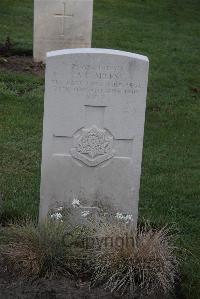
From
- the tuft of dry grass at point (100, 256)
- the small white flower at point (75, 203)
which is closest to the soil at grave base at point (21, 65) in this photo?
the small white flower at point (75, 203)

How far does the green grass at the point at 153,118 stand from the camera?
7008 millimetres

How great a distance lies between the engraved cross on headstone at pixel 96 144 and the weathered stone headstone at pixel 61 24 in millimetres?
7216

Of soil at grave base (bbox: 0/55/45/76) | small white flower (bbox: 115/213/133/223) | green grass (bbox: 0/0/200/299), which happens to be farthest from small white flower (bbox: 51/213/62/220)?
soil at grave base (bbox: 0/55/45/76)

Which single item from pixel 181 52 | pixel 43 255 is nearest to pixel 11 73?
pixel 181 52

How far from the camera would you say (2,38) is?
14.9 m

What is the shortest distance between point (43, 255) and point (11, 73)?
23.7 ft

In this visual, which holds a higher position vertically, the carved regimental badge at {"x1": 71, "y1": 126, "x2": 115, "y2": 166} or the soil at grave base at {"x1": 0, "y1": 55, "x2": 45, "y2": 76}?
the soil at grave base at {"x1": 0, "y1": 55, "x2": 45, "y2": 76}

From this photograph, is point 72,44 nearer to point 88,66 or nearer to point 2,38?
point 2,38

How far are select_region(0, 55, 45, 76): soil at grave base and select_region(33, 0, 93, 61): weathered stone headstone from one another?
225mm

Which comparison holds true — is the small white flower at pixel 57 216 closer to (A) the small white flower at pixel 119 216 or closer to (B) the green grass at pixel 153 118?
(A) the small white flower at pixel 119 216

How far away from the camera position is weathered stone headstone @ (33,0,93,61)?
1286 centimetres

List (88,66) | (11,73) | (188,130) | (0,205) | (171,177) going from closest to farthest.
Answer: (88,66), (0,205), (171,177), (188,130), (11,73)

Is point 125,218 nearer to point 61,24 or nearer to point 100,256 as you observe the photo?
point 100,256

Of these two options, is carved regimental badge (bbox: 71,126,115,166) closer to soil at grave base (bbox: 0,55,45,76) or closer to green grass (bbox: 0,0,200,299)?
green grass (bbox: 0,0,200,299)
